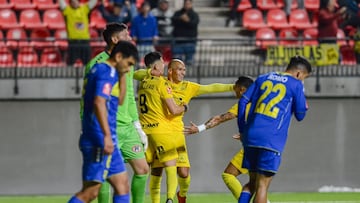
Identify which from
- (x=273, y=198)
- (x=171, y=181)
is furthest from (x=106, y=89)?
(x=273, y=198)

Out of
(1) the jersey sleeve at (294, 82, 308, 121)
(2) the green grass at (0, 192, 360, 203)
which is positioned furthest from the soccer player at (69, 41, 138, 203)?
(2) the green grass at (0, 192, 360, 203)

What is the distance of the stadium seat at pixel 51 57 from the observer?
21500mm

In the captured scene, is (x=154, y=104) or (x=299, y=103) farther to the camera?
(x=154, y=104)

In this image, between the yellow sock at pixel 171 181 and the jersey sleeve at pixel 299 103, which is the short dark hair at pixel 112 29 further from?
the yellow sock at pixel 171 181

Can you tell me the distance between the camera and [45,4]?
24344 millimetres

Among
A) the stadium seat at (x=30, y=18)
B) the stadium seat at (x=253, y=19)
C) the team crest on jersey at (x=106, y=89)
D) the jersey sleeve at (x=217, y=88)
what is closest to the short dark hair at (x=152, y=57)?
the jersey sleeve at (x=217, y=88)

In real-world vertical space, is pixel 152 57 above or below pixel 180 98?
above

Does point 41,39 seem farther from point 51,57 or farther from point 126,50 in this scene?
point 126,50

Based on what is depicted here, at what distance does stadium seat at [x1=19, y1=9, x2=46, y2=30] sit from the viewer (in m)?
23.7

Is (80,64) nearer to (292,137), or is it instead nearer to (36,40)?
(36,40)

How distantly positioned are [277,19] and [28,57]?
5.58 m

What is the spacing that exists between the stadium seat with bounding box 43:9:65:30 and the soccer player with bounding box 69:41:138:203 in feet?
40.0

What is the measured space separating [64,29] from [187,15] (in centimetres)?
273

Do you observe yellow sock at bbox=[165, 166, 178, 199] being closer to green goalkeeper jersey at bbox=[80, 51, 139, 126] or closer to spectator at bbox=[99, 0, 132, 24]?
green goalkeeper jersey at bbox=[80, 51, 139, 126]
